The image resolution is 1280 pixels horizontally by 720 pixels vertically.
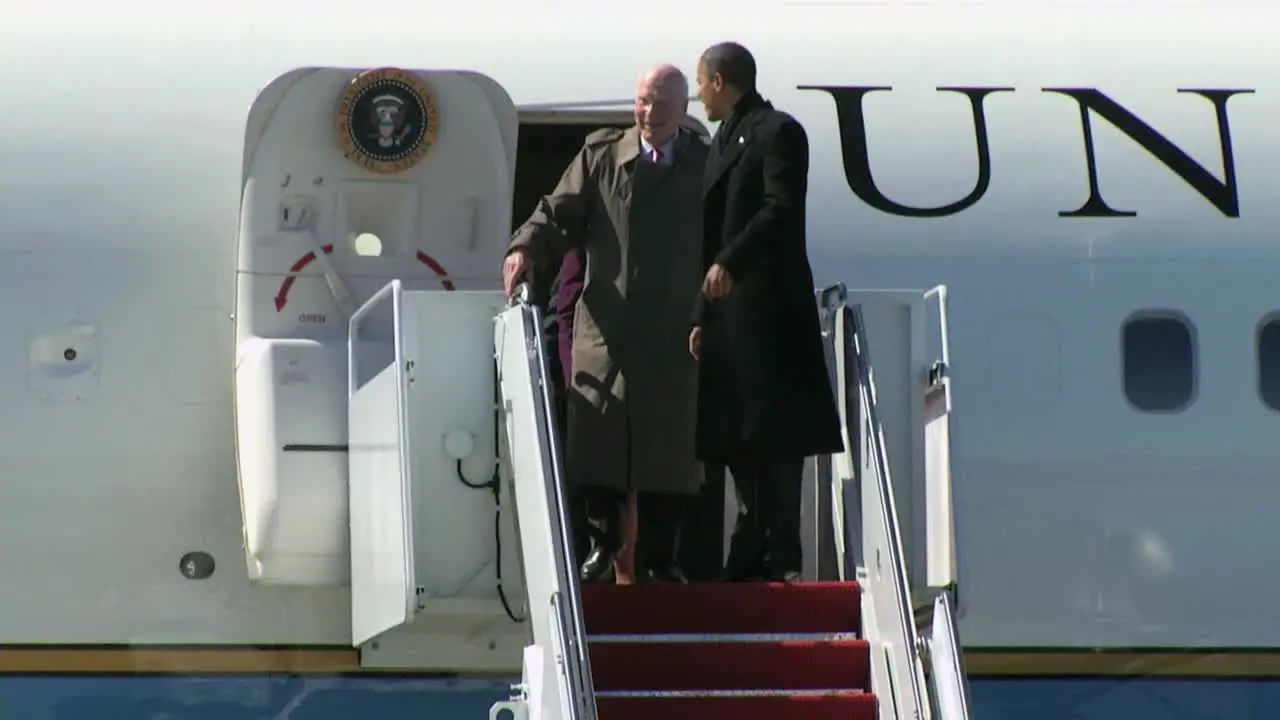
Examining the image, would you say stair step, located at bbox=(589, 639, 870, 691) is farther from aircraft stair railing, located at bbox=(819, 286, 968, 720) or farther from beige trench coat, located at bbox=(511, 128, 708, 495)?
beige trench coat, located at bbox=(511, 128, 708, 495)

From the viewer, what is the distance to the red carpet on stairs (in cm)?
693

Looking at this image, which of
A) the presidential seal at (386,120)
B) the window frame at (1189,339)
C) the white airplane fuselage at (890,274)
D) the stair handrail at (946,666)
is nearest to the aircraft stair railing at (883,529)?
the stair handrail at (946,666)

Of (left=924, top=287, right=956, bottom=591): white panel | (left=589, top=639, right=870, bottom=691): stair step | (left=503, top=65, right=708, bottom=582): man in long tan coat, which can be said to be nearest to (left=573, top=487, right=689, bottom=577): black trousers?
(left=503, top=65, right=708, bottom=582): man in long tan coat

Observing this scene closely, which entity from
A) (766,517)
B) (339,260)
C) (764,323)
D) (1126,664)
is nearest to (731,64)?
(764,323)

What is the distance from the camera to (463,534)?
7543 millimetres

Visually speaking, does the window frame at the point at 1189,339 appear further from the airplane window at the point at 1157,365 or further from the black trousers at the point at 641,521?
the black trousers at the point at 641,521

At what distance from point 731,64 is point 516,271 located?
1011 mm

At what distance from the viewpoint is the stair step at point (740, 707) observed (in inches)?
271

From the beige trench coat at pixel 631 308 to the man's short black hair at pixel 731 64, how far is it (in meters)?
0.32

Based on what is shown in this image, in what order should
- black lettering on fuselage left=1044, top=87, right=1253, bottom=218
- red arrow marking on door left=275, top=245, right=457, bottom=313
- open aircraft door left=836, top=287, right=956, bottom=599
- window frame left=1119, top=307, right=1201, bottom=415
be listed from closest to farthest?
1. open aircraft door left=836, top=287, right=956, bottom=599
2. red arrow marking on door left=275, top=245, right=457, bottom=313
3. window frame left=1119, top=307, right=1201, bottom=415
4. black lettering on fuselage left=1044, top=87, right=1253, bottom=218

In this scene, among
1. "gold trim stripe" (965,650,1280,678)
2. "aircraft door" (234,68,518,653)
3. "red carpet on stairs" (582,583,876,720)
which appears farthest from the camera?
"gold trim stripe" (965,650,1280,678)

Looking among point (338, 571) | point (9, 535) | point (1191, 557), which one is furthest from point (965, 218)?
point (9, 535)

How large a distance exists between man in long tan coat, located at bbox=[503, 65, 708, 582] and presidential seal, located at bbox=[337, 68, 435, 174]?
3.12ft

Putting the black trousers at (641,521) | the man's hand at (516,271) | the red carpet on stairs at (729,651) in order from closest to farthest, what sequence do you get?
1. the red carpet on stairs at (729,651)
2. the man's hand at (516,271)
3. the black trousers at (641,521)
